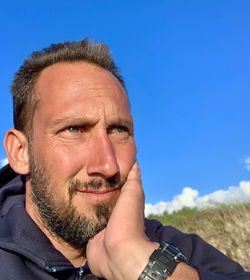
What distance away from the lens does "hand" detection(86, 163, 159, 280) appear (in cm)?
270

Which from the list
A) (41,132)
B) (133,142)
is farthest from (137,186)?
(41,132)

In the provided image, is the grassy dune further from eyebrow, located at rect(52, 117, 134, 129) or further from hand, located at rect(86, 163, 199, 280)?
hand, located at rect(86, 163, 199, 280)

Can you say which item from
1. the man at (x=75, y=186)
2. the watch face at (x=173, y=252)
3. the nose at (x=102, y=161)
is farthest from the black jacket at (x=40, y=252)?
the nose at (x=102, y=161)

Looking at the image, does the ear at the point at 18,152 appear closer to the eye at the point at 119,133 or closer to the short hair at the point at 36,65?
the short hair at the point at 36,65

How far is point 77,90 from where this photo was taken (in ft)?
11.9

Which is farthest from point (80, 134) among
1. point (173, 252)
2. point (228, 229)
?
point (228, 229)

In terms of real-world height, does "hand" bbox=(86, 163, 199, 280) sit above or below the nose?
below

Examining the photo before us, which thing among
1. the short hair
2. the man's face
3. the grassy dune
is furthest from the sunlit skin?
the grassy dune

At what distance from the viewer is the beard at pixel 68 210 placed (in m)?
3.37

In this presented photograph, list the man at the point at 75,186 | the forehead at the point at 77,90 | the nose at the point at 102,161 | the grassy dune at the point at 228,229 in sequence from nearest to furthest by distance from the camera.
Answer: the man at the point at 75,186 → the nose at the point at 102,161 → the forehead at the point at 77,90 → the grassy dune at the point at 228,229

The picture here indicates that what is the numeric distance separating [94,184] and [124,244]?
667 mm

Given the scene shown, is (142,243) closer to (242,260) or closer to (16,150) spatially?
(16,150)

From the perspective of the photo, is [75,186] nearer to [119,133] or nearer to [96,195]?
[96,195]

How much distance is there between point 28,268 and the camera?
324 centimetres
